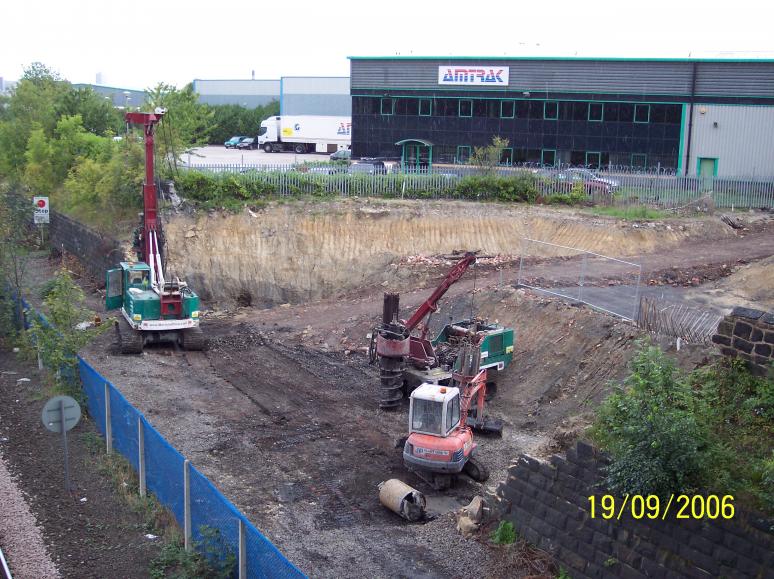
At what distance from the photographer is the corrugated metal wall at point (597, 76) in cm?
4650

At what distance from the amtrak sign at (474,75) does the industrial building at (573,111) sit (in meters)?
0.06

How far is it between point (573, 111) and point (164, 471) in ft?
138

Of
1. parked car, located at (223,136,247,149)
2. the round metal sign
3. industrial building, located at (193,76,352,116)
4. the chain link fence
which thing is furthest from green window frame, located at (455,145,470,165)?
the round metal sign

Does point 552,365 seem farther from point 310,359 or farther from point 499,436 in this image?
point 310,359

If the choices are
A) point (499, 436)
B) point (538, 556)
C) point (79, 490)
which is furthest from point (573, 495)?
point (79, 490)

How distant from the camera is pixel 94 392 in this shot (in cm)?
1852

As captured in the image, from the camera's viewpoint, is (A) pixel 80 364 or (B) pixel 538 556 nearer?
(B) pixel 538 556

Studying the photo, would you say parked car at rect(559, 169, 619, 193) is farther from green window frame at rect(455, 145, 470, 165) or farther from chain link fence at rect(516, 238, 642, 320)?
green window frame at rect(455, 145, 470, 165)

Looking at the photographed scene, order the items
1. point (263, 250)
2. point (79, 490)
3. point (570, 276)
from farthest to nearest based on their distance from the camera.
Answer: point (263, 250), point (570, 276), point (79, 490)

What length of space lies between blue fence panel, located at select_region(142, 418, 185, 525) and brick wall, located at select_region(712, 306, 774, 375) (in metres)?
8.56

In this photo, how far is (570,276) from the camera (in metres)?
28.9

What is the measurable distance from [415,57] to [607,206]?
777 inches

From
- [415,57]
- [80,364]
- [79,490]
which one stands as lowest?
[79,490]

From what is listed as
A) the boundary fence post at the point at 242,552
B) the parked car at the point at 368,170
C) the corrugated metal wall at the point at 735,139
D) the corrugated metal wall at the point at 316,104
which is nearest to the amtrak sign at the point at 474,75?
the corrugated metal wall at the point at 735,139
